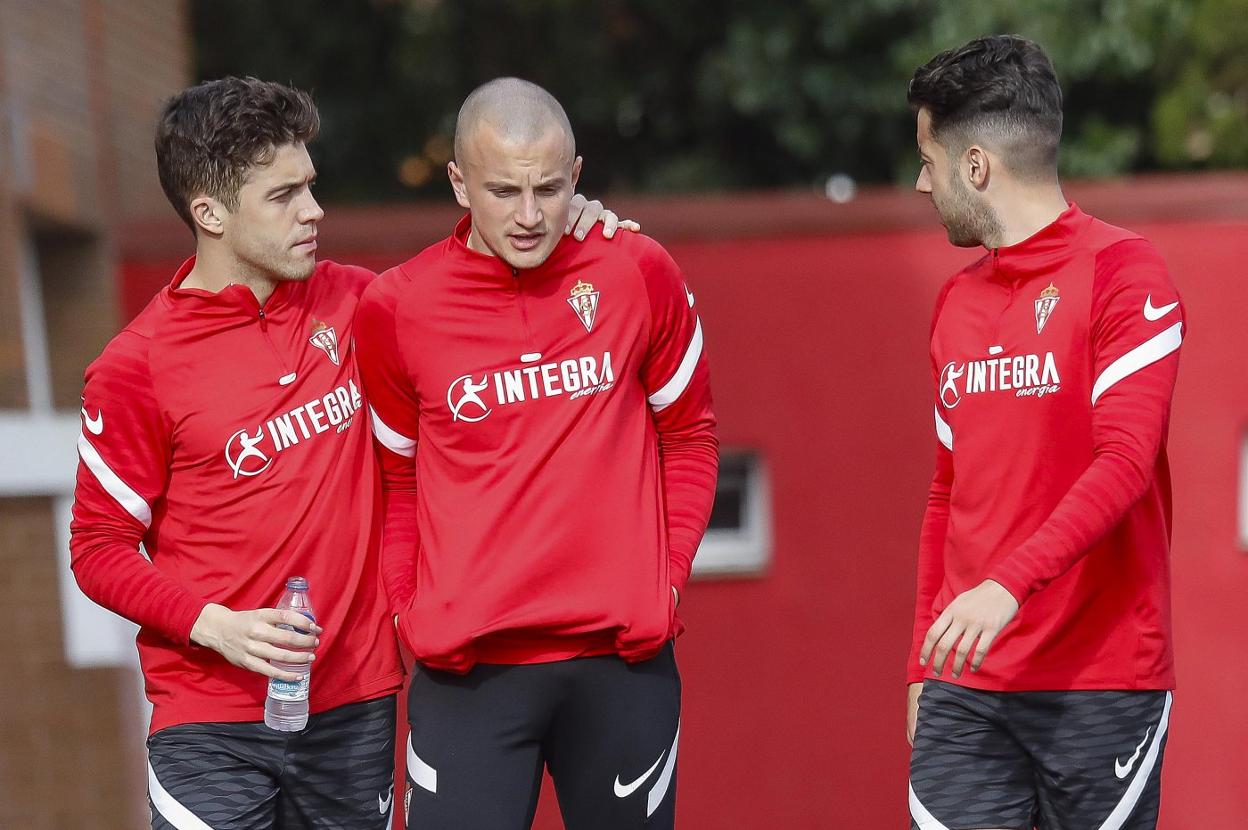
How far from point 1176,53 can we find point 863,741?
7068mm

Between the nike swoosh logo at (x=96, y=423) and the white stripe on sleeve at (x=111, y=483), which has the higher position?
the nike swoosh logo at (x=96, y=423)

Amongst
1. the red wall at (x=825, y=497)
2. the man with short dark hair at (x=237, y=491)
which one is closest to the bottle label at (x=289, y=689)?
the man with short dark hair at (x=237, y=491)

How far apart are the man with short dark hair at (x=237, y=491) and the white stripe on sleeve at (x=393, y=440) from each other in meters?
0.05

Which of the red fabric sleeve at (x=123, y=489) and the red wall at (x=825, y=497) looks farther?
the red wall at (x=825, y=497)

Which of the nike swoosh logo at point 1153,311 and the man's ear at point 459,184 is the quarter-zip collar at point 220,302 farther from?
the nike swoosh logo at point 1153,311

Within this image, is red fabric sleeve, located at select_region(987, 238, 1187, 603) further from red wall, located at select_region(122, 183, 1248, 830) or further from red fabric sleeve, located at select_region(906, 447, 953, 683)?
red wall, located at select_region(122, 183, 1248, 830)

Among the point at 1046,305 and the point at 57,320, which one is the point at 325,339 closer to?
the point at 1046,305

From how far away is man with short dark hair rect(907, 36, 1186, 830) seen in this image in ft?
10.9

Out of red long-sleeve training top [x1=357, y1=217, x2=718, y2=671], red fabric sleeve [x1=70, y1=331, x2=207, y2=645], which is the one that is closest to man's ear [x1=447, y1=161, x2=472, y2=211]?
red long-sleeve training top [x1=357, y1=217, x2=718, y2=671]

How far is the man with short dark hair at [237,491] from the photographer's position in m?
3.49

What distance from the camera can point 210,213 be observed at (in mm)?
3613

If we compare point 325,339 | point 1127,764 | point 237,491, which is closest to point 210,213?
point 325,339

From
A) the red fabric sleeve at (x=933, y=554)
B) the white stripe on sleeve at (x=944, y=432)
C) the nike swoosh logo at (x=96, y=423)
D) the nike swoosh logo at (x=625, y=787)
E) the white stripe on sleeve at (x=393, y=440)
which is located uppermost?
the nike swoosh logo at (x=96, y=423)

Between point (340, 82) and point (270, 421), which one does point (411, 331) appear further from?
point (340, 82)
